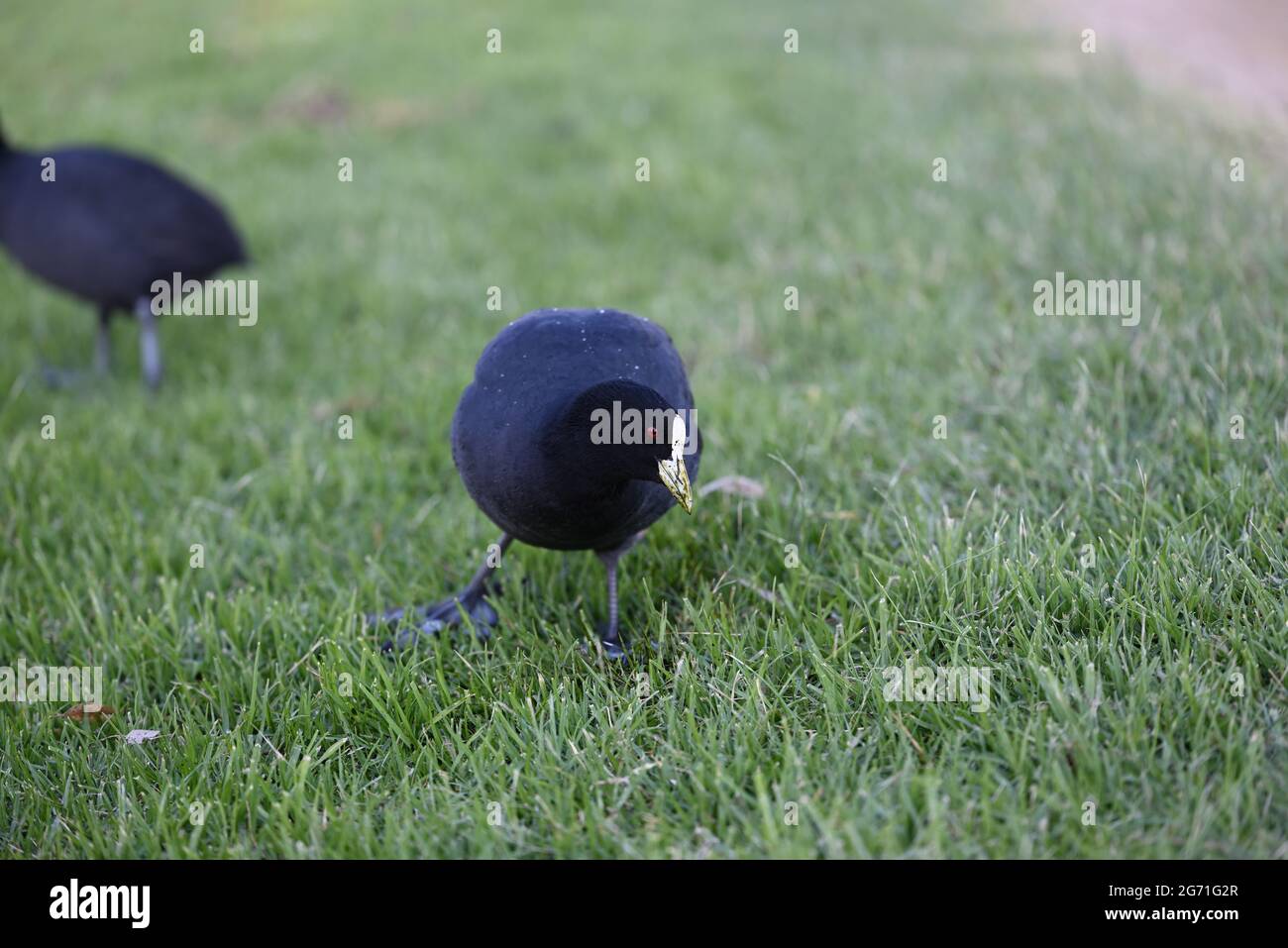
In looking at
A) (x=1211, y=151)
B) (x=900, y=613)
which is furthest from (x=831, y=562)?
(x=1211, y=151)

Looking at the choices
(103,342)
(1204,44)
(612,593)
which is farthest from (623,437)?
(1204,44)

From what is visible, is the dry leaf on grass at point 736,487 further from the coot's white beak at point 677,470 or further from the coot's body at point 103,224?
the coot's body at point 103,224

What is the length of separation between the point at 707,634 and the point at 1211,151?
4822mm

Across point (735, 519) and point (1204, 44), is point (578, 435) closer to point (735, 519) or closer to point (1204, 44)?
point (735, 519)

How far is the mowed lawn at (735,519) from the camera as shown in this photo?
249 cm

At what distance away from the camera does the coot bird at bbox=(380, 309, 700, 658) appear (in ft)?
8.93

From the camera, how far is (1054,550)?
301cm

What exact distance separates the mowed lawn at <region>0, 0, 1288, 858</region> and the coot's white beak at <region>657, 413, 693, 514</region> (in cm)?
49

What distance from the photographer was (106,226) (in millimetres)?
5426

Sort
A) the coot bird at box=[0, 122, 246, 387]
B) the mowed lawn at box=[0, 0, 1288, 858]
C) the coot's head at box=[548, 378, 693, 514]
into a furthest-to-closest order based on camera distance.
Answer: the coot bird at box=[0, 122, 246, 387], the coot's head at box=[548, 378, 693, 514], the mowed lawn at box=[0, 0, 1288, 858]

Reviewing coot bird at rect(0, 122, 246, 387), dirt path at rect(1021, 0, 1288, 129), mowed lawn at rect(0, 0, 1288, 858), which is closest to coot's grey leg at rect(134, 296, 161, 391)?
coot bird at rect(0, 122, 246, 387)

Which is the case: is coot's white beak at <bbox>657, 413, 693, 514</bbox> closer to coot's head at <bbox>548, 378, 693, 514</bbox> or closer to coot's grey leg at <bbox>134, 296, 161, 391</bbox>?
coot's head at <bbox>548, 378, 693, 514</bbox>
